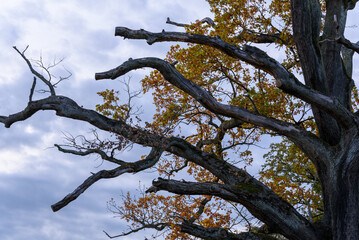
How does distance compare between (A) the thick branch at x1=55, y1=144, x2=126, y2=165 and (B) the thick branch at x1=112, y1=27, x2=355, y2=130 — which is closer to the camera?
(A) the thick branch at x1=55, y1=144, x2=126, y2=165

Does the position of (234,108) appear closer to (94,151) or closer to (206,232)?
(206,232)

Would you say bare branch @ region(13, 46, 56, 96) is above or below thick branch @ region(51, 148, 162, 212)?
above

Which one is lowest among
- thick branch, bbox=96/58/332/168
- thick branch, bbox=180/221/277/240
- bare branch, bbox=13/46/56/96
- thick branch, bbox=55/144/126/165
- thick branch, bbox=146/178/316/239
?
thick branch, bbox=180/221/277/240

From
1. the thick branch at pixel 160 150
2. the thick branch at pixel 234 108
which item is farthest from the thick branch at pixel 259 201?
the thick branch at pixel 234 108

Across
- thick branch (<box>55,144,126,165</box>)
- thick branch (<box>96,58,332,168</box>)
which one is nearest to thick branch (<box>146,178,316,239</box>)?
thick branch (<box>55,144,126,165</box>)

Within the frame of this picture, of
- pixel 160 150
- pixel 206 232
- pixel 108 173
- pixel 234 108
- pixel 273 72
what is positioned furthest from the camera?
pixel 206 232

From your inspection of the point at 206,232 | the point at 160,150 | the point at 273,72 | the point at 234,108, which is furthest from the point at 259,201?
the point at 273,72

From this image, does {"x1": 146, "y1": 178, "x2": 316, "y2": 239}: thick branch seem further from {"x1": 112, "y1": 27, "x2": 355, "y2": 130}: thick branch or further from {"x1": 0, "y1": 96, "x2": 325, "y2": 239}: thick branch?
{"x1": 112, "y1": 27, "x2": 355, "y2": 130}: thick branch

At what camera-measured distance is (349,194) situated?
31.1 feet

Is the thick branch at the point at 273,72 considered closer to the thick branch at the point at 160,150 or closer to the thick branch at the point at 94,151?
the thick branch at the point at 160,150

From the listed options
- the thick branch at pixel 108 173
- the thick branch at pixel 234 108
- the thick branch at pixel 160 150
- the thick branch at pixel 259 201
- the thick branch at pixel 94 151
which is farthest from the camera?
the thick branch at pixel 259 201

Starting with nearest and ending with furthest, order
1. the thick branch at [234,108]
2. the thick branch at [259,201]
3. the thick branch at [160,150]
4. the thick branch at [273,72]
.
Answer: the thick branch at [273,72] < the thick branch at [234,108] < the thick branch at [160,150] < the thick branch at [259,201]

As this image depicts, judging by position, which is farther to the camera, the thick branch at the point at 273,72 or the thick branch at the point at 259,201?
the thick branch at the point at 259,201

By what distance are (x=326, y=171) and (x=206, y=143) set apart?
590 cm
